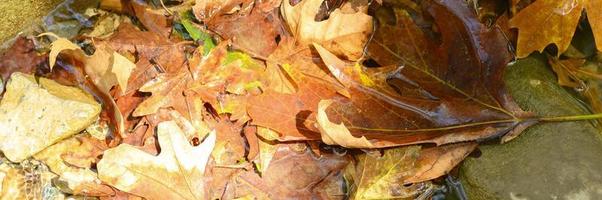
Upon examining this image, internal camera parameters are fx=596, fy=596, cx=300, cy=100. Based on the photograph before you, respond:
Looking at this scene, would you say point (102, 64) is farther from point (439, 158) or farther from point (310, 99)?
point (439, 158)

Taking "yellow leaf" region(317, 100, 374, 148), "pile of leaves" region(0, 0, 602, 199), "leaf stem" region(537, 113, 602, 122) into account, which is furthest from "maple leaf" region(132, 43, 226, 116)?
"leaf stem" region(537, 113, 602, 122)

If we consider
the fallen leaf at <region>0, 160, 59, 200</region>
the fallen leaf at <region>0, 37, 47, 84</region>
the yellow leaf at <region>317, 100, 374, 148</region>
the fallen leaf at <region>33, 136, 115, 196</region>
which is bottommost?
the fallen leaf at <region>0, 160, 59, 200</region>

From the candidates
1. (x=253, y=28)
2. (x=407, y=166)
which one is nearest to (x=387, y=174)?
(x=407, y=166)

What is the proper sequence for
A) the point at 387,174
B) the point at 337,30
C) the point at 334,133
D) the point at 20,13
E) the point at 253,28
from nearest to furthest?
the point at 334,133 < the point at 387,174 < the point at 337,30 < the point at 253,28 < the point at 20,13

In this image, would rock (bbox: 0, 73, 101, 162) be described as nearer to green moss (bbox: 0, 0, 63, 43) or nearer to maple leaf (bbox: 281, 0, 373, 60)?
green moss (bbox: 0, 0, 63, 43)

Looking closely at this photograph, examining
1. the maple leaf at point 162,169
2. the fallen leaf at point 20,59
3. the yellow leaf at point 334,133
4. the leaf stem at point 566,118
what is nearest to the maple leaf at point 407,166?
the yellow leaf at point 334,133

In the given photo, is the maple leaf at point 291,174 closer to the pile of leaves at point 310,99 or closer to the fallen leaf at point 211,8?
the pile of leaves at point 310,99
